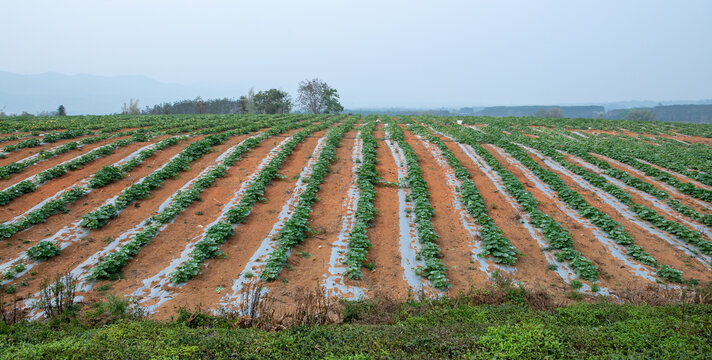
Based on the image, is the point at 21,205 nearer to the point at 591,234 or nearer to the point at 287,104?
the point at 591,234

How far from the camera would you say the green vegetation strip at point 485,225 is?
7340 mm

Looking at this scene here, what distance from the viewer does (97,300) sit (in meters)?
5.57

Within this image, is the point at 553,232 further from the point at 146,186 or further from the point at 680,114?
the point at 680,114

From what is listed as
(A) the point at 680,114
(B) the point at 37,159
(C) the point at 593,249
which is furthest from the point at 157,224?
(A) the point at 680,114

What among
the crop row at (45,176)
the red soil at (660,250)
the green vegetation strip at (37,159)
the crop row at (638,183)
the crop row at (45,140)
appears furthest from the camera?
the crop row at (45,140)

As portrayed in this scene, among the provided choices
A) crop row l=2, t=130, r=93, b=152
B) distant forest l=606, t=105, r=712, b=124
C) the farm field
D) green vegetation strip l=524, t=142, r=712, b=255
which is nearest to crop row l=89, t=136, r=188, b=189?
the farm field

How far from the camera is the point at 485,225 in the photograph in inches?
345

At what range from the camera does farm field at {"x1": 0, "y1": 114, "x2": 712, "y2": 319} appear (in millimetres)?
6352

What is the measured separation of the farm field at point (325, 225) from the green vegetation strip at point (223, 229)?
0.14 feet

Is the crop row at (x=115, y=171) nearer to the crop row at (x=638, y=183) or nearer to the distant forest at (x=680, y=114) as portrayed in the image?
the crop row at (x=638, y=183)

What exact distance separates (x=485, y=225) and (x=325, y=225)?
4.40 metres

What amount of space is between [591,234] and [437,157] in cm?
834

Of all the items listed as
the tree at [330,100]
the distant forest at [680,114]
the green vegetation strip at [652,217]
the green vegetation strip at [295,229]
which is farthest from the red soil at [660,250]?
the distant forest at [680,114]

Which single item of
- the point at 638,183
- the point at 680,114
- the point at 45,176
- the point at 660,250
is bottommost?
the point at 660,250
